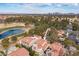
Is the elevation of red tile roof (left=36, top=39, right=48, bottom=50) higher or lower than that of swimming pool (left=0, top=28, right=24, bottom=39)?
lower

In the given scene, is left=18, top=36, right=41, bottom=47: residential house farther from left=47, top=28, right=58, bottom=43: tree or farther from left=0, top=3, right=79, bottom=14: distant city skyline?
left=0, top=3, right=79, bottom=14: distant city skyline

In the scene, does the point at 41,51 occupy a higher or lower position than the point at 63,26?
lower

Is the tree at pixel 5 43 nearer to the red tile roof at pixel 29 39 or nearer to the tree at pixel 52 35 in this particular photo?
the red tile roof at pixel 29 39

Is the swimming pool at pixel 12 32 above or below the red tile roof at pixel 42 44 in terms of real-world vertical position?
above

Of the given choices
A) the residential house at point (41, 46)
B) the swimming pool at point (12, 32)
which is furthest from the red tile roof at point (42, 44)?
the swimming pool at point (12, 32)

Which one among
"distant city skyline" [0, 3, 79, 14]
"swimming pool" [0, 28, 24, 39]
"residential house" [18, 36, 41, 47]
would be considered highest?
"distant city skyline" [0, 3, 79, 14]

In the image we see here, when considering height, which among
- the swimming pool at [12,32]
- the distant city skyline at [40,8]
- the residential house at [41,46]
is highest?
the distant city skyline at [40,8]

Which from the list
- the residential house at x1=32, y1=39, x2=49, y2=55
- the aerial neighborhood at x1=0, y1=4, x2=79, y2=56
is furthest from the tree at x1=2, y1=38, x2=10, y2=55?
the residential house at x1=32, y1=39, x2=49, y2=55

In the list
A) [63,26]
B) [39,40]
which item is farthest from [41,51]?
[63,26]

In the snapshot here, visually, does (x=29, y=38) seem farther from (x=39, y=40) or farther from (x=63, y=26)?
(x=63, y=26)

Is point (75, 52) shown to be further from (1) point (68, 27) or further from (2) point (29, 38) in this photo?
(2) point (29, 38)

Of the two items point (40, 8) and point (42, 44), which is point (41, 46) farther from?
point (40, 8)
